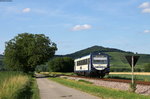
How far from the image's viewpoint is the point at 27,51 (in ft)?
240

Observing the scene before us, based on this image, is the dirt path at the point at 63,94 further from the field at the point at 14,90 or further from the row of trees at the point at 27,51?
the row of trees at the point at 27,51

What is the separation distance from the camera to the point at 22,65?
246ft

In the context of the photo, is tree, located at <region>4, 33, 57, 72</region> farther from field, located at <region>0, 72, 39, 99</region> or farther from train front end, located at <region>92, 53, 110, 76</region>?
field, located at <region>0, 72, 39, 99</region>

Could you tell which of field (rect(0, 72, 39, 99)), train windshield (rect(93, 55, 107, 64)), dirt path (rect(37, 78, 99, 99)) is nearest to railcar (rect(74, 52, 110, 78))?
train windshield (rect(93, 55, 107, 64))

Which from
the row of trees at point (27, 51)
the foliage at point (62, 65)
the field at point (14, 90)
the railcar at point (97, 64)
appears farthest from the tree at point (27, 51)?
the foliage at point (62, 65)

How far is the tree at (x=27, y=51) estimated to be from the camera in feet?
238

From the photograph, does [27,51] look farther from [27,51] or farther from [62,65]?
[62,65]

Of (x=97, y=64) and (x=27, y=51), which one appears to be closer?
(x=97, y=64)

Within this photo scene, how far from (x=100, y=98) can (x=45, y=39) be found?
5860 centimetres

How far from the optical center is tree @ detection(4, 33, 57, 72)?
72.5 metres

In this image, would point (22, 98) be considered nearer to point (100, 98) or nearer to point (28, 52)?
point (100, 98)

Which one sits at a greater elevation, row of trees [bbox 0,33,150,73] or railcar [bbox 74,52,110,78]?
row of trees [bbox 0,33,150,73]

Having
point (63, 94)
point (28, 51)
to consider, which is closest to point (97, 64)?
point (63, 94)

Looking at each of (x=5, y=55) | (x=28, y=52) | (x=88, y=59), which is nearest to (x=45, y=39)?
(x=28, y=52)
